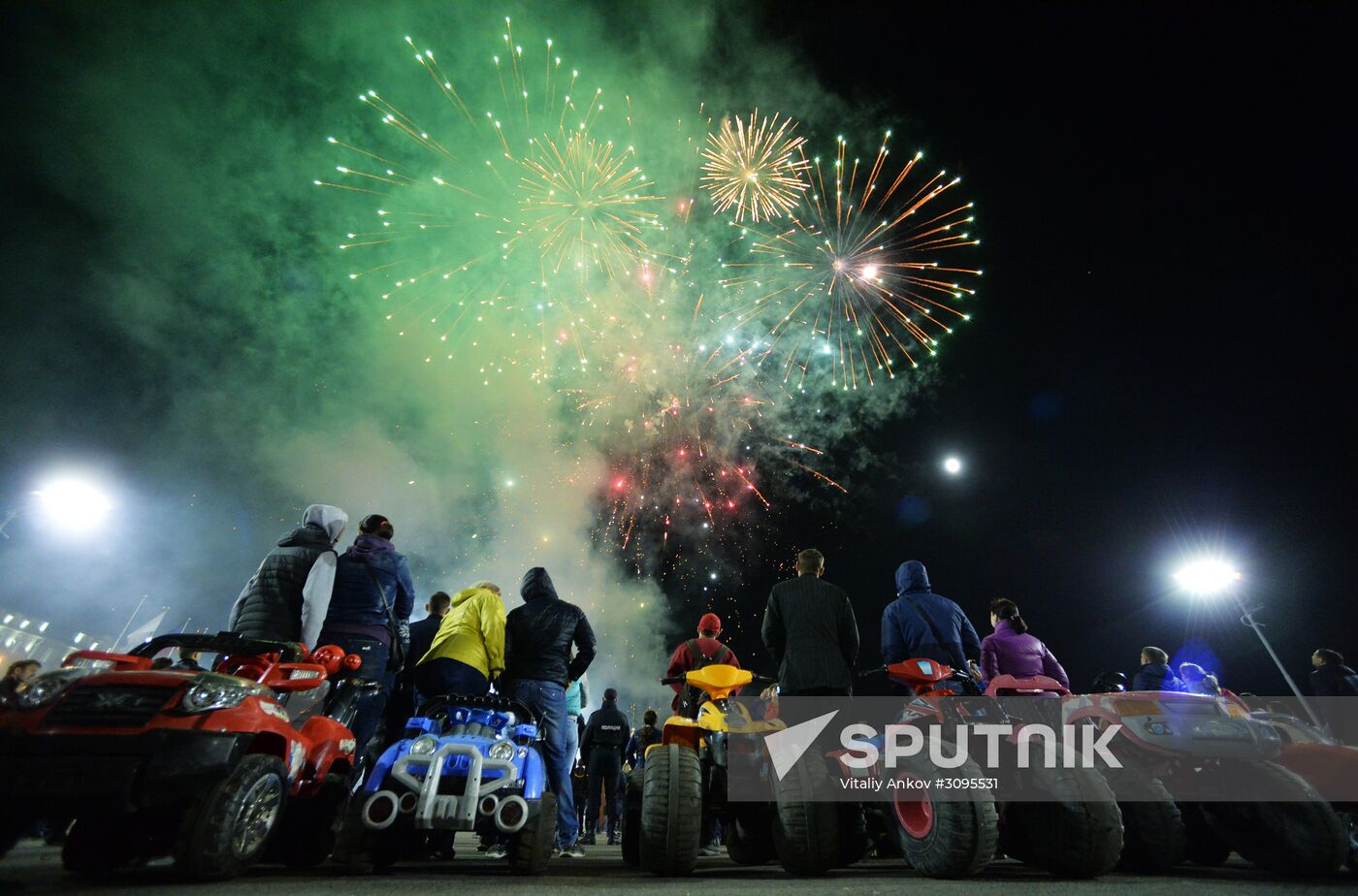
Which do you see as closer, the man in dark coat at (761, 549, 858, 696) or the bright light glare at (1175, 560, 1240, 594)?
the man in dark coat at (761, 549, 858, 696)

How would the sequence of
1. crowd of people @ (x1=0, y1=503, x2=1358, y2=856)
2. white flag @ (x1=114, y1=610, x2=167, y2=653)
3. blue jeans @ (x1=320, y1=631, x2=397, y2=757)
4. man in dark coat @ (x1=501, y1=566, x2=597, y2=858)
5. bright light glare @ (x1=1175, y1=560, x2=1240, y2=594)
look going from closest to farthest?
crowd of people @ (x1=0, y1=503, x2=1358, y2=856)
blue jeans @ (x1=320, y1=631, x2=397, y2=757)
man in dark coat @ (x1=501, y1=566, x2=597, y2=858)
bright light glare @ (x1=1175, y1=560, x2=1240, y2=594)
white flag @ (x1=114, y1=610, x2=167, y2=653)

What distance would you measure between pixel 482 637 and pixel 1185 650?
1308 centimetres

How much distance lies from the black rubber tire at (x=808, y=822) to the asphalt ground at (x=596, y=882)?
0.13 meters

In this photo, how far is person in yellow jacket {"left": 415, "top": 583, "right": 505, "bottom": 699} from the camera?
208 inches

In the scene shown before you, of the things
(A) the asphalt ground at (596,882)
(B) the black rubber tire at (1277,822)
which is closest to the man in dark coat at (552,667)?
(A) the asphalt ground at (596,882)

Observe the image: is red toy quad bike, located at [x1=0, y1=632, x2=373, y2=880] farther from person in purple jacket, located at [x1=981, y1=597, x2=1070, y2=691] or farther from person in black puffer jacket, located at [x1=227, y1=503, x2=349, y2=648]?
person in purple jacket, located at [x1=981, y1=597, x2=1070, y2=691]

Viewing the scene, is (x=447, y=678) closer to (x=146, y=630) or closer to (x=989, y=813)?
(x=989, y=813)

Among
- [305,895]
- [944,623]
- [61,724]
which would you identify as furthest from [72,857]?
[944,623]

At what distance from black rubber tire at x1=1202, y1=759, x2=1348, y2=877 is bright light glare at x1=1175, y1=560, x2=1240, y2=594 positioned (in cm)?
1668

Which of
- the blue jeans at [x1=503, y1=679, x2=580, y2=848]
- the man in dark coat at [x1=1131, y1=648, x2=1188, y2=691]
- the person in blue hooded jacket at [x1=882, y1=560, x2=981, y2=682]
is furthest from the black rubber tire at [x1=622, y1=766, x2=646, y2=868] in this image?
the man in dark coat at [x1=1131, y1=648, x2=1188, y2=691]

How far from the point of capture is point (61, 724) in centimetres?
285

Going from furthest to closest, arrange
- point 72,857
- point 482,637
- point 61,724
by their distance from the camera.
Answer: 1. point 482,637
2. point 72,857
3. point 61,724

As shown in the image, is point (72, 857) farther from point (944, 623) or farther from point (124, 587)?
point (124, 587)

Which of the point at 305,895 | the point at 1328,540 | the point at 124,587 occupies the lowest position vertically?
the point at 305,895
